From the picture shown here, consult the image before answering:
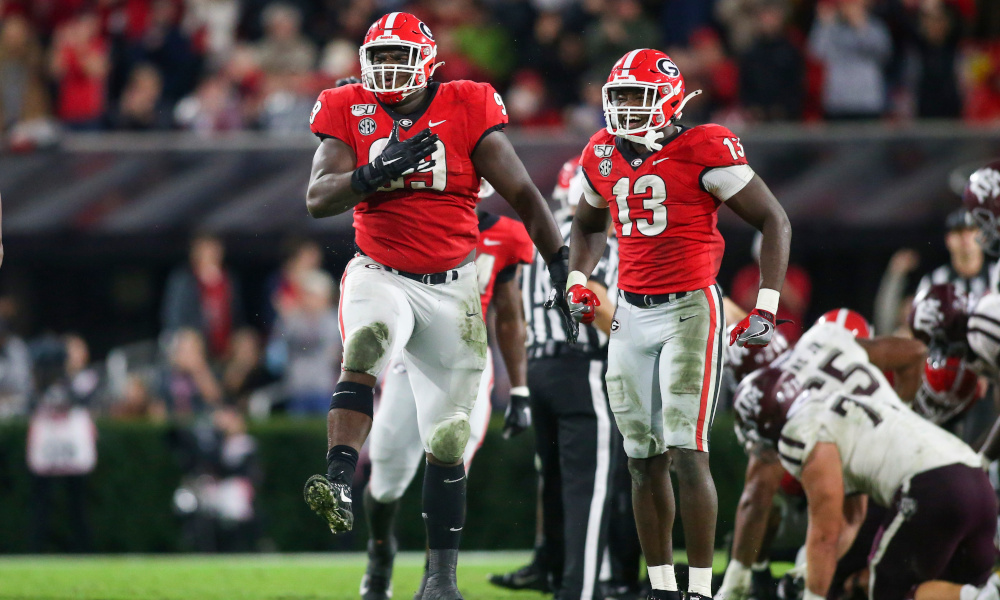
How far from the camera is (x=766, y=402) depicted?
6.02 metres

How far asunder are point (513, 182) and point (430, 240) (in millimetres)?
405

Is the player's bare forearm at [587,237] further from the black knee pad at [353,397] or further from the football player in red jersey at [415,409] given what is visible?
the black knee pad at [353,397]

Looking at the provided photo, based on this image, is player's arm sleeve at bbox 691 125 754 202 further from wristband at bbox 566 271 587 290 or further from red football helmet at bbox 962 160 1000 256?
red football helmet at bbox 962 160 1000 256

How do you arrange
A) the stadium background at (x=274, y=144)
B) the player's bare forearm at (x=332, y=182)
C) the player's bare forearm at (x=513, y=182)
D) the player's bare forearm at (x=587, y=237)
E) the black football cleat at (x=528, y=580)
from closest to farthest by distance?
the player's bare forearm at (x=332, y=182) < the player's bare forearm at (x=513, y=182) < the player's bare forearm at (x=587, y=237) < the black football cleat at (x=528, y=580) < the stadium background at (x=274, y=144)

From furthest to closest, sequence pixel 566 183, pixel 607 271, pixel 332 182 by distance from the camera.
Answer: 1. pixel 566 183
2. pixel 607 271
3. pixel 332 182

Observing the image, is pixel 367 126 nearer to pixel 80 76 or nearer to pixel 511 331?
pixel 511 331

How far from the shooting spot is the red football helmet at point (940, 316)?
261 inches

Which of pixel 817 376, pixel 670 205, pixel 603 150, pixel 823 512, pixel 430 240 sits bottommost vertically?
pixel 823 512

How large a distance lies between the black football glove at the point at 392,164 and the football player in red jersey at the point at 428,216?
0.06 metres

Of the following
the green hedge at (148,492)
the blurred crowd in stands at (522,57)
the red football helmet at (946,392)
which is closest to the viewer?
the red football helmet at (946,392)

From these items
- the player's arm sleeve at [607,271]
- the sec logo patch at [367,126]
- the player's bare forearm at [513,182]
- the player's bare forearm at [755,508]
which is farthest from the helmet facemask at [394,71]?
the player's bare forearm at [755,508]

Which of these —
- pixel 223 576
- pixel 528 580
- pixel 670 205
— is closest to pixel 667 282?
pixel 670 205

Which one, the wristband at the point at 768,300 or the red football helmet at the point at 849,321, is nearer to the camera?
the wristband at the point at 768,300

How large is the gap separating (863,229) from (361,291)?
7983 millimetres
